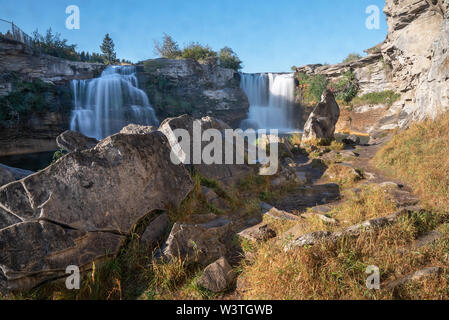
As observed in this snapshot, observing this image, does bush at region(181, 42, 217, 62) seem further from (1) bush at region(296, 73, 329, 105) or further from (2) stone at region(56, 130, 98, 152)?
(2) stone at region(56, 130, 98, 152)

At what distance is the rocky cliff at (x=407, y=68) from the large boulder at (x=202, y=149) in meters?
6.65

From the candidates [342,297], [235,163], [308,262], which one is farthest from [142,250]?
[235,163]

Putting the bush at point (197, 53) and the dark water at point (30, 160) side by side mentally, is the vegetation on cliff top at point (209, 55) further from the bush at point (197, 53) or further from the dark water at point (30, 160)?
the dark water at point (30, 160)

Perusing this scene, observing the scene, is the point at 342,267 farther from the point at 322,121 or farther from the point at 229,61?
the point at 229,61

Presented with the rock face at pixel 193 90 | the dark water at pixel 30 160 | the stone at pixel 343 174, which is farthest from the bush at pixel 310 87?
the dark water at pixel 30 160

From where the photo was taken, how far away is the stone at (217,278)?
95.6 inches

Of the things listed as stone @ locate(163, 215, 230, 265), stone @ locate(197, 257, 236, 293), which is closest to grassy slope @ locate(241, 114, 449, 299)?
stone @ locate(197, 257, 236, 293)

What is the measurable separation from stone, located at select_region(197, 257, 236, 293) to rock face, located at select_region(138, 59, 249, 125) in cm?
1693

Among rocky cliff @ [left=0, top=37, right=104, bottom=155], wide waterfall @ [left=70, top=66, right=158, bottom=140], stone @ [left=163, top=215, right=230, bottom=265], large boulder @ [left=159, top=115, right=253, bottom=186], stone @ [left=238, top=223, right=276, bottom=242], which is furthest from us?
wide waterfall @ [left=70, top=66, right=158, bottom=140]

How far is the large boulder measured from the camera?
4.62 meters

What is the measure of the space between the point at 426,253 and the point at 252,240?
6.06 feet

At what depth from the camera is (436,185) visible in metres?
3.94

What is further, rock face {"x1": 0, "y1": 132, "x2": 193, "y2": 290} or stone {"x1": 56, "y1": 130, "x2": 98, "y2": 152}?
→ stone {"x1": 56, "y1": 130, "x2": 98, "y2": 152}

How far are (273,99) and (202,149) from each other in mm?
20393
